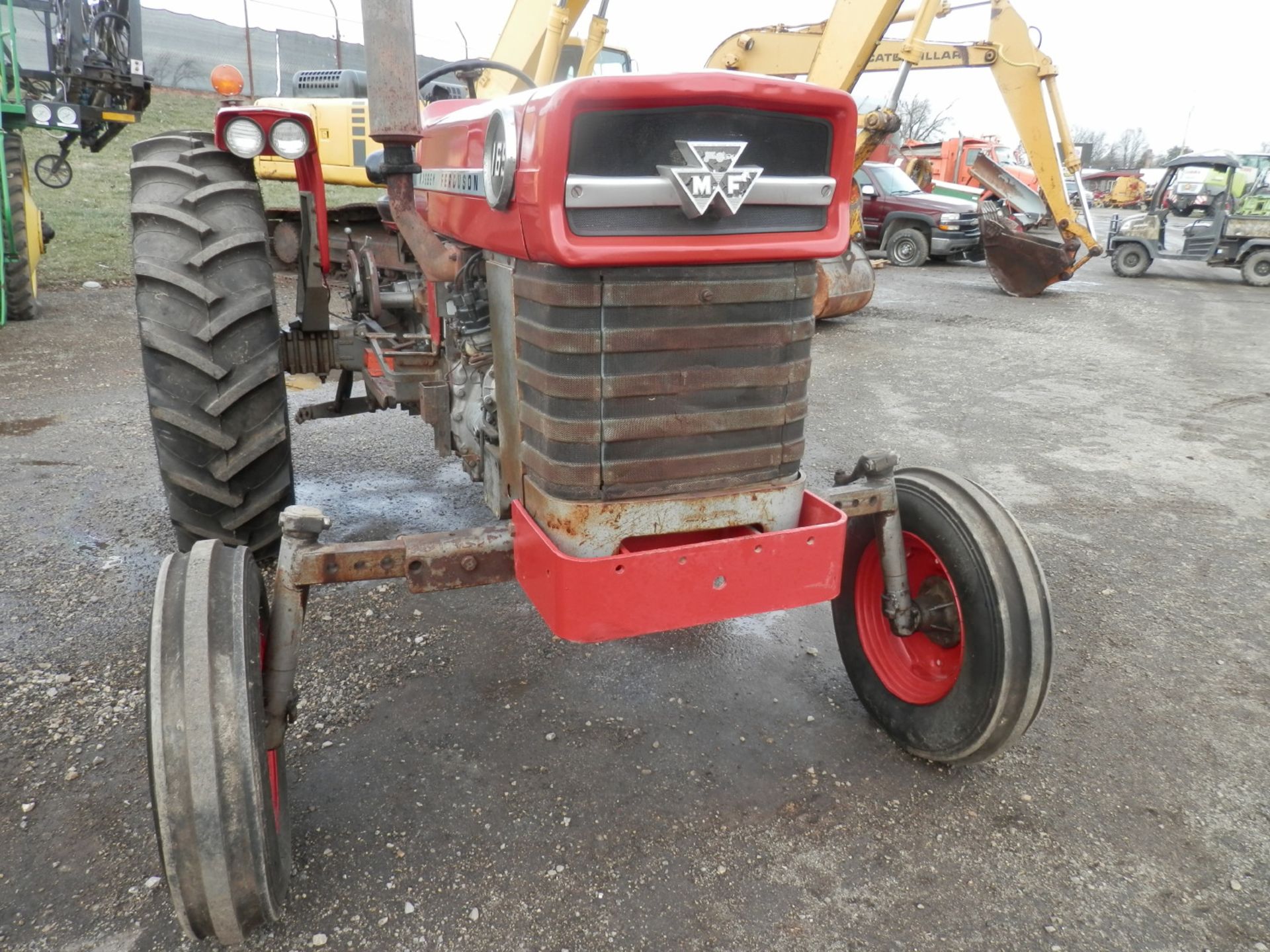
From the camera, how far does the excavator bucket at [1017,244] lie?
12.3m

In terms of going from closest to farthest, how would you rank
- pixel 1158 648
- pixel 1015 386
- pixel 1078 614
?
1. pixel 1158 648
2. pixel 1078 614
3. pixel 1015 386

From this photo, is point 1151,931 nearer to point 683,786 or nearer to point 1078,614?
point 683,786

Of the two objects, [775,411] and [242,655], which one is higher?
[775,411]

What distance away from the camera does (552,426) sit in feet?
6.41

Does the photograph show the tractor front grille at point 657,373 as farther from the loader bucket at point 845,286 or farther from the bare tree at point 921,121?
the bare tree at point 921,121

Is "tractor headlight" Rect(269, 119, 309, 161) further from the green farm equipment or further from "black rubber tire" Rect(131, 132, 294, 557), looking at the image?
the green farm equipment

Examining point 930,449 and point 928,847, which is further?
point 930,449

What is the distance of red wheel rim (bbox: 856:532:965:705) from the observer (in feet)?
8.46

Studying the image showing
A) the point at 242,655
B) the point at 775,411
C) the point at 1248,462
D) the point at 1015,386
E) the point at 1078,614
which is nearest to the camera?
the point at 242,655

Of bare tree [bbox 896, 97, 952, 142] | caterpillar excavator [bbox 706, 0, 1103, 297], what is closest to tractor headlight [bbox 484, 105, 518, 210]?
caterpillar excavator [bbox 706, 0, 1103, 297]

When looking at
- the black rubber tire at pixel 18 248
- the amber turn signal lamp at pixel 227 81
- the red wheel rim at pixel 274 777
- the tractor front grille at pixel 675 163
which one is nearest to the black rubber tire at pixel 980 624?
the tractor front grille at pixel 675 163

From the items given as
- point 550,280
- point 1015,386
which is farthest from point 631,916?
point 1015,386

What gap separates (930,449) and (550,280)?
418 centimetres

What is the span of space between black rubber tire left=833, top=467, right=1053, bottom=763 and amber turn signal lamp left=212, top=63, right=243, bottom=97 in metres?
2.96
